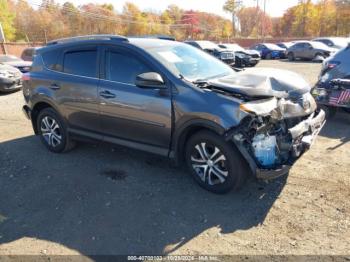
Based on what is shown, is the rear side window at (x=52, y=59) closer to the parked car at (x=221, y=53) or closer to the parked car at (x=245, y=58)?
the parked car at (x=221, y=53)

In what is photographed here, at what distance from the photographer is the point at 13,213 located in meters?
3.83

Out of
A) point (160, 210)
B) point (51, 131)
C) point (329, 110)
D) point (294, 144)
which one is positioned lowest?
point (160, 210)

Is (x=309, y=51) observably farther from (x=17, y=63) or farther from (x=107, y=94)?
(x=107, y=94)

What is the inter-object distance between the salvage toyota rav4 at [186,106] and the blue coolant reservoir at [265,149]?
11 mm

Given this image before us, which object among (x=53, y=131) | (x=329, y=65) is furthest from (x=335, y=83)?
(x=53, y=131)

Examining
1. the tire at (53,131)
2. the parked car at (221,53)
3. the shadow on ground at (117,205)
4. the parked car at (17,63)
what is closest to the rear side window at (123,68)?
the shadow on ground at (117,205)

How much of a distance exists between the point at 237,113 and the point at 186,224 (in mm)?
1286

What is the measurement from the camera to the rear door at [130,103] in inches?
161

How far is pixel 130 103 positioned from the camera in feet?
14.1

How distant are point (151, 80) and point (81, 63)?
1.62 metres

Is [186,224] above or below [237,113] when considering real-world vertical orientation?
below

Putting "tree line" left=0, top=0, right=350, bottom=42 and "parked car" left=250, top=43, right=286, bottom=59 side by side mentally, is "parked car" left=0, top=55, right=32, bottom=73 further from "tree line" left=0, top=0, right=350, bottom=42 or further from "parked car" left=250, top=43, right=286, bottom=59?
"tree line" left=0, top=0, right=350, bottom=42

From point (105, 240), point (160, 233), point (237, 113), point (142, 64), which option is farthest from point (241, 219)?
point (142, 64)

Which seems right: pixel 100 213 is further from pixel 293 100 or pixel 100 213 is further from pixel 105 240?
pixel 293 100
